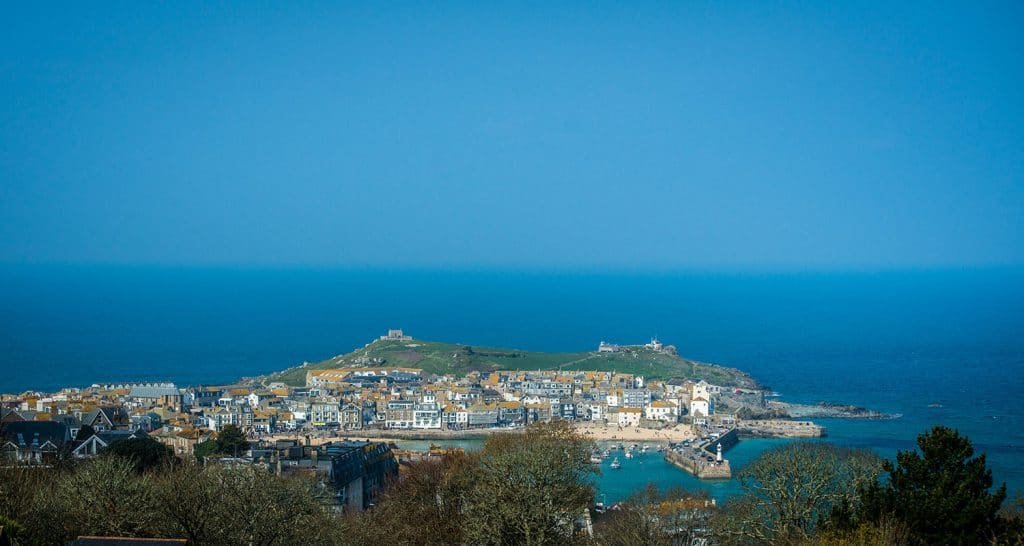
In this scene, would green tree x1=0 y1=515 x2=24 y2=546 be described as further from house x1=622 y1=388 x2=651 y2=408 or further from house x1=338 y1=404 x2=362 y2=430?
house x1=622 y1=388 x2=651 y2=408

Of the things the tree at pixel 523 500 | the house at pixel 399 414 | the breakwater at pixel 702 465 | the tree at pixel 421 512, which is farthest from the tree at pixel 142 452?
the house at pixel 399 414

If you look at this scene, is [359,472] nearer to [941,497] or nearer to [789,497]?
[789,497]

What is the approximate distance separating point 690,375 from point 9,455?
3048 cm

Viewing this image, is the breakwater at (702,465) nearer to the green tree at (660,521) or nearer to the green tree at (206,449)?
the green tree at (206,449)

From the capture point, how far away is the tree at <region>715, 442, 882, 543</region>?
984 centimetres

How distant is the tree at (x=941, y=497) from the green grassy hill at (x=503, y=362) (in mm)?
30337

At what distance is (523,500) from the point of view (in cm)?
946

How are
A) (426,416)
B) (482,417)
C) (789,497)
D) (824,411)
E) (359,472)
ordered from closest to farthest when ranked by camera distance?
(789,497)
(359,472)
(482,417)
(426,416)
(824,411)

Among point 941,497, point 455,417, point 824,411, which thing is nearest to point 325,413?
point 455,417

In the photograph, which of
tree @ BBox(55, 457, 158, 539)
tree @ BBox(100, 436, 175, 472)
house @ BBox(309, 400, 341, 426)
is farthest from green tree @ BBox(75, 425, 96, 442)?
house @ BBox(309, 400, 341, 426)

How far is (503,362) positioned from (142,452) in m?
27.2

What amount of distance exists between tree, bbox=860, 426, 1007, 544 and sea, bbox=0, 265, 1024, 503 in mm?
8831

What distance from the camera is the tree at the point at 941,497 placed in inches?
291

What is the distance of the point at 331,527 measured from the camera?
9305 millimetres
